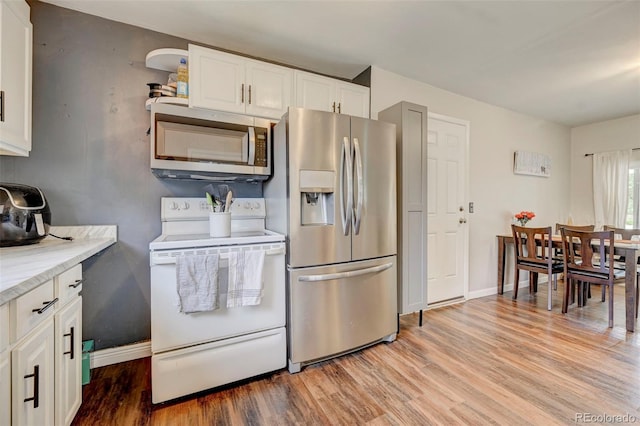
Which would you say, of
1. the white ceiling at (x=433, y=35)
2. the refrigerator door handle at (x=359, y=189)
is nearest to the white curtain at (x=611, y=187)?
the white ceiling at (x=433, y=35)

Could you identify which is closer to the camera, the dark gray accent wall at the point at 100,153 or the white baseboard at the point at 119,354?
the dark gray accent wall at the point at 100,153

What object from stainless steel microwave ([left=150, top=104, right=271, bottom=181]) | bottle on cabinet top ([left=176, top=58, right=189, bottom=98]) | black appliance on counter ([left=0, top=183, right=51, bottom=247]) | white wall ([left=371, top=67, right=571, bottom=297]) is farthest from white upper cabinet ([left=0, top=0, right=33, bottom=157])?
white wall ([left=371, top=67, right=571, bottom=297])

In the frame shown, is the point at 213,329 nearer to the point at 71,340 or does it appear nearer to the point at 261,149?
the point at 71,340

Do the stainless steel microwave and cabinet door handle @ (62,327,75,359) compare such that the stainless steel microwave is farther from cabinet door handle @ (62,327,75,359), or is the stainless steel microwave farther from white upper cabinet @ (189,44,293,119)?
cabinet door handle @ (62,327,75,359)

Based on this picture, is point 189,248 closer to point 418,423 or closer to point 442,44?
point 418,423

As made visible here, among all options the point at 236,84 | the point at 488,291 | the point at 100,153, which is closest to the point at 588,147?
the point at 488,291

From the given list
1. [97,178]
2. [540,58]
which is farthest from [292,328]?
[540,58]

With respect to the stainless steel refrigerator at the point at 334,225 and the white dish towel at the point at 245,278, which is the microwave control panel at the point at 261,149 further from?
the white dish towel at the point at 245,278

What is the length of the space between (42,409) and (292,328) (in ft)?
3.91

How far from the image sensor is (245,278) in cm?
171

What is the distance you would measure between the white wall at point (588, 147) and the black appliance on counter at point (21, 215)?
6.59 meters

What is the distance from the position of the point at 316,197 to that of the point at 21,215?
1671 millimetres

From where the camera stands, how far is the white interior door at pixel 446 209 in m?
3.09

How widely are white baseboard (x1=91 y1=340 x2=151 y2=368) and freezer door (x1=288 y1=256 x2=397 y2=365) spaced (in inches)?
45.2
